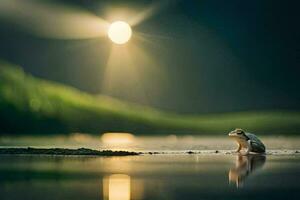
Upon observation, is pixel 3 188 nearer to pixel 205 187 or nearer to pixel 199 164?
pixel 205 187

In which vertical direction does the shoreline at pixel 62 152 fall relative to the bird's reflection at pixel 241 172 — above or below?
above

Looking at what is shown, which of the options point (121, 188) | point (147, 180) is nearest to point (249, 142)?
point (147, 180)

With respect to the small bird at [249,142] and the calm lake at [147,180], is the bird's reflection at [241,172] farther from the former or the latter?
the small bird at [249,142]

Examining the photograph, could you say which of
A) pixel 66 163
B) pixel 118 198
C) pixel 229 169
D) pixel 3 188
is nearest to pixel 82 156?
pixel 66 163

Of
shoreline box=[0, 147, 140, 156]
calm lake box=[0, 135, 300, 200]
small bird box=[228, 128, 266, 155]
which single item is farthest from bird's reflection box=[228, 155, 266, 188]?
shoreline box=[0, 147, 140, 156]

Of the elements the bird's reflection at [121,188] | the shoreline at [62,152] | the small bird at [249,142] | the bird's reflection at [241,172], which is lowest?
the bird's reflection at [121,188]

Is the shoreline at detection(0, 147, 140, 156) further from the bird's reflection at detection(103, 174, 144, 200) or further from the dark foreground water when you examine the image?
the bird's reflection at detection(103, 174, 144, 200)

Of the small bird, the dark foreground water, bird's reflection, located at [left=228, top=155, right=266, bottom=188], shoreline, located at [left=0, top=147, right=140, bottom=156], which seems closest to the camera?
the dark foreground water

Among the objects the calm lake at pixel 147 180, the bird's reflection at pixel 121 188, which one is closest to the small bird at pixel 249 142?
the calm lake at pixel 147 180
